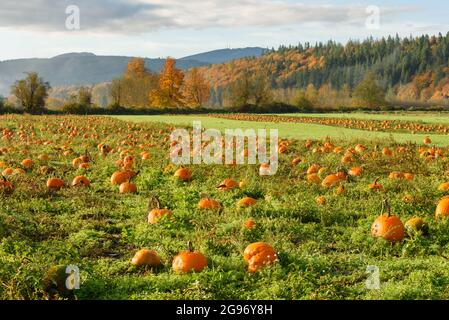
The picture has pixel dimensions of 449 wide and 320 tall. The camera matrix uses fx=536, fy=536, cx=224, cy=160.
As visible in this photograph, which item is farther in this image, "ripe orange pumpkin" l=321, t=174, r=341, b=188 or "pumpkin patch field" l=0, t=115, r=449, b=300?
"ripe orange pumpkin" l=321, t=174, r=341, b=188

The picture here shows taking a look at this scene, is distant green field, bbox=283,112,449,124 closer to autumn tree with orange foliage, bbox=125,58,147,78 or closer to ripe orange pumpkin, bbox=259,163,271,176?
ripe orange pumpkin, bbox=259,163,271,176

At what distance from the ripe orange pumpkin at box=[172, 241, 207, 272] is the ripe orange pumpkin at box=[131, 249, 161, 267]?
0.31m

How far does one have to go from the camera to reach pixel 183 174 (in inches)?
503

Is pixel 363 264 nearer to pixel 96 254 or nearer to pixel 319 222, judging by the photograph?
pixel 319 222

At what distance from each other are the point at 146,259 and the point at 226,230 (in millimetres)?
1713

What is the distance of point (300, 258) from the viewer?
673 cm

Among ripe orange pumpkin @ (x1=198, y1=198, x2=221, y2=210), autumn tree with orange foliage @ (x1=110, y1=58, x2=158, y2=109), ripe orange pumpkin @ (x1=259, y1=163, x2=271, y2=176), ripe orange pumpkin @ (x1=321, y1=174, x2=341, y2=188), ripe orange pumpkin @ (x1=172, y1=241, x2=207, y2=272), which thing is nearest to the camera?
ripe orange pumpkin @ (x1=172, y1=241, x2=207, y2=272)

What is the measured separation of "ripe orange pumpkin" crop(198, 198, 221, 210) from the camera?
9602 millimetres

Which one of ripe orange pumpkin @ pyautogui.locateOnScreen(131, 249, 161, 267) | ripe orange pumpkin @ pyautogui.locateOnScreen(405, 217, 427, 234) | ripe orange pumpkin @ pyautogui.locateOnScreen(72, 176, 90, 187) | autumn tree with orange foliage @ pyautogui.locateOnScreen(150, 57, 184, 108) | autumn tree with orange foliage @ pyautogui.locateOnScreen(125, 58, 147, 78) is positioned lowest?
ripe orange pumpkin @ pyautogui.locateOnScreen(131, 249, 161, 267)

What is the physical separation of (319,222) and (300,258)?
7.95ft

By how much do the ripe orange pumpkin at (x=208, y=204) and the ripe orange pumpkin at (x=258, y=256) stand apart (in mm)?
2800

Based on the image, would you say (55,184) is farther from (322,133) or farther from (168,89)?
(168,89)

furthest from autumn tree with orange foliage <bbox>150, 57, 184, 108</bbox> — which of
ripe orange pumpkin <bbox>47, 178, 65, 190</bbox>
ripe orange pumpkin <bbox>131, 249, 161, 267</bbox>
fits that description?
ripe orange pumpkin <bbox>131, 249, 161, 267</bbox>

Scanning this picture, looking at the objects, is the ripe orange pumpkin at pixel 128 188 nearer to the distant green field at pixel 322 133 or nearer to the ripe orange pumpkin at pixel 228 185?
the ripe orange pumpkin at pixel 228 185
